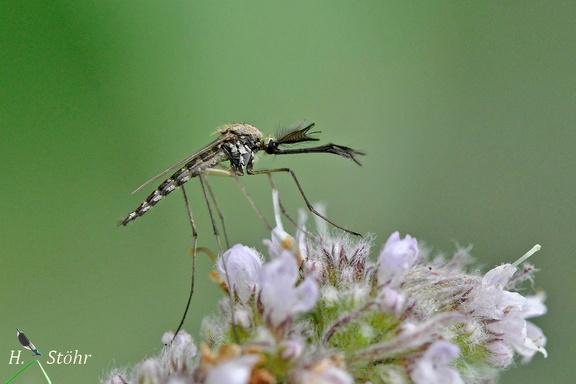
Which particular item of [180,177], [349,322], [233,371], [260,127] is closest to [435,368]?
[349,322]

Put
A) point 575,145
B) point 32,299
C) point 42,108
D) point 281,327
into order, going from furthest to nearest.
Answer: point 575,145 < point 42,108 < point 32,299 < point 281,327

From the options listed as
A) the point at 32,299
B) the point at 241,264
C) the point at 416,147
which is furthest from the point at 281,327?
the point at 416,147

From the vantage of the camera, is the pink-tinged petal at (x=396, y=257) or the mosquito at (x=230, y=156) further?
the mosquito at (x=230, y=156)

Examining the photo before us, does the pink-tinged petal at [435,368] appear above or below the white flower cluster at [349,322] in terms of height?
below

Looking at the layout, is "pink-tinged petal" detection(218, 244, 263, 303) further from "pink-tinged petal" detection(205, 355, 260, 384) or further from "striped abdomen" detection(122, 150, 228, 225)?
"striped abdomen" detection(122, 150, 228, 225)

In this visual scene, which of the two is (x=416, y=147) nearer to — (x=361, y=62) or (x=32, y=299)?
(x=361, y=62)

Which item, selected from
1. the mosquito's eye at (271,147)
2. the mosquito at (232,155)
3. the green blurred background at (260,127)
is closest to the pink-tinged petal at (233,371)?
the mosquito at (232,155)

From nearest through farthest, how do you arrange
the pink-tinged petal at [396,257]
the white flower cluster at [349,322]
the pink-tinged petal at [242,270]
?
the white flower cluster at [349,322] → the pink-tinged petal at [396,257] → the pink-tinged petal at [242,270]

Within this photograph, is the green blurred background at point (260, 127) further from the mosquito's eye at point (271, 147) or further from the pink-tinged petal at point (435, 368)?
the pink-tinged petal at point (435, 368)
